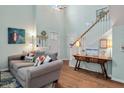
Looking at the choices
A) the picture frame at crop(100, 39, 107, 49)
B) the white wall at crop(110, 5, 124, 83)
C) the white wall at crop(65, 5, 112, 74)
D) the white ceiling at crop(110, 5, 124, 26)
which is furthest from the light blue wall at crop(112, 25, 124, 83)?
the white wall at crop(65, 5, 112, 74)

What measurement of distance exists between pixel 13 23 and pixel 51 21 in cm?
249

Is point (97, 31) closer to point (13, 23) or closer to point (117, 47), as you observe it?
point (117, 47)

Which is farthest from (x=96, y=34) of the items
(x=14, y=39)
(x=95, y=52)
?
(x=14, y=39)

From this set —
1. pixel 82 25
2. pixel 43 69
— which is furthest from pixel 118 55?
pixel 82 25

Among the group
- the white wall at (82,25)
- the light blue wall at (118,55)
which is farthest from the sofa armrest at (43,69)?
the white wall at (82,25)

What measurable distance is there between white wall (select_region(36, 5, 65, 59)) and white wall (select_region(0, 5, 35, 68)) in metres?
0.56

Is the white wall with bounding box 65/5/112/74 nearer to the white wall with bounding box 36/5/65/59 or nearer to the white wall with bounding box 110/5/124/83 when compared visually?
the white wall with bounding box 36/5/65/59

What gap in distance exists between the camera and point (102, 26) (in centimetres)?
523

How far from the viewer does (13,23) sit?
565cm

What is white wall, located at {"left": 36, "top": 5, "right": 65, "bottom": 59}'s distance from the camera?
6.89m

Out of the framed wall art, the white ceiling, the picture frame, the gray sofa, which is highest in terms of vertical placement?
the white ceiling

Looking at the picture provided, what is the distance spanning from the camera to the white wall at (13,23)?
17.6 feet

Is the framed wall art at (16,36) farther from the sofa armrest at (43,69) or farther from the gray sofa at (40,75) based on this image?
the sofa armrest at (43,69)

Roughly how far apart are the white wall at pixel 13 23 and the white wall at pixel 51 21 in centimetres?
56
